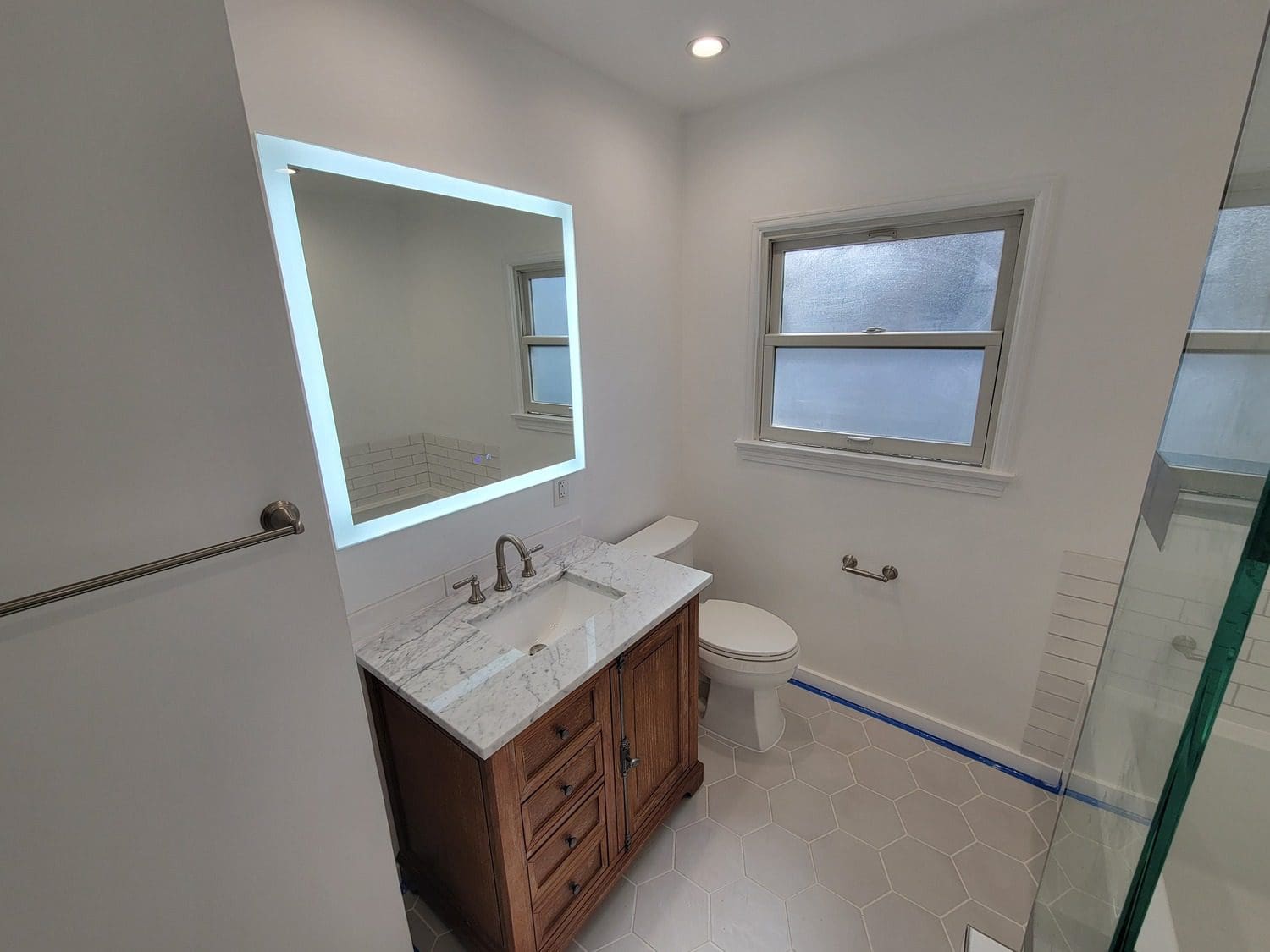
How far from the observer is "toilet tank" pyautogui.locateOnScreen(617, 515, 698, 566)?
2.12 metres

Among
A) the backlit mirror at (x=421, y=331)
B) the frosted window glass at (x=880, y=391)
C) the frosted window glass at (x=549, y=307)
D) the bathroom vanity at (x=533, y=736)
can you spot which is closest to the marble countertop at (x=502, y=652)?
the bathroom vanity at (x=533, y=736)

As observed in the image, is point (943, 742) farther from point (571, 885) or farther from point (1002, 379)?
point (571, 885)

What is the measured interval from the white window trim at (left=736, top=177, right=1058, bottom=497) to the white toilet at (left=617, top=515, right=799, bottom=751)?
2.01ft

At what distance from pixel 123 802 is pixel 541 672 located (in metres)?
0.70

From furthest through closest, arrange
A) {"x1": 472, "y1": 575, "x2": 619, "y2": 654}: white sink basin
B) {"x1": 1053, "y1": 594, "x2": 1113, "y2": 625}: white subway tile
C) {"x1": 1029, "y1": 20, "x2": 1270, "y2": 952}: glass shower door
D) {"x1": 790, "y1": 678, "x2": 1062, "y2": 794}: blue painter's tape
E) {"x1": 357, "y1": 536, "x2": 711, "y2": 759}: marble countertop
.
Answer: {"x1": 790, "y1": 678, "x2": 1062, "y2": 794}: blue painter's tape, {"x1": 1053, "y1": 594, "x2": 1113, "y2": 625}: white subway tile, {"x1": 472, "y1": 575, "x2": 619, "y2": 654}: white sink basin, {"x1": 357, "y1": 536, "x2": 711, "y2": 759}: marble countertop, {"x1": 1029, "y1": 20, "x2": 1270, "y2": 952}: glass shower door

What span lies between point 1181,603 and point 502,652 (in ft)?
4.42

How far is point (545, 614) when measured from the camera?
5.41 feet

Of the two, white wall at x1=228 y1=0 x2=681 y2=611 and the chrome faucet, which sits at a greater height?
white wall at x1=228 y1=0 x2=681 y2=611

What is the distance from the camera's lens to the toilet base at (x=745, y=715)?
2004 mm

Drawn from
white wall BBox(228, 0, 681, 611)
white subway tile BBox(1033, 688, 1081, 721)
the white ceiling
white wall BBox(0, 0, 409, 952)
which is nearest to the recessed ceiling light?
the white ceiling

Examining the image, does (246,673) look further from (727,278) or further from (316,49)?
(727,278)

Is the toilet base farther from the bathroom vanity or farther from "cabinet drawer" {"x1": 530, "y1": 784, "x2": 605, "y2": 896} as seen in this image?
"cabinet drawer" {"x1": 530, "y1": 784, "x2": 605, "y2": 896}

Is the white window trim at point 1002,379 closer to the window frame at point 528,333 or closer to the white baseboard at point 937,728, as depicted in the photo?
the window frame at point 528,333

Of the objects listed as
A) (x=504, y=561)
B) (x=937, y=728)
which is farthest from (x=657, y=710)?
(x=937, y=728)
